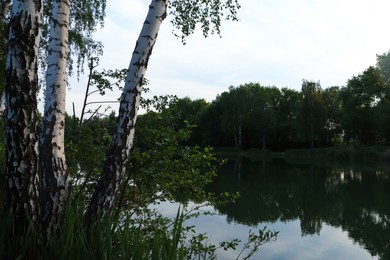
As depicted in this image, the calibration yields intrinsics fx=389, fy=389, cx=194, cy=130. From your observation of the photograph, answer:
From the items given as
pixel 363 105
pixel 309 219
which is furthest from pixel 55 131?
pixel 363 105

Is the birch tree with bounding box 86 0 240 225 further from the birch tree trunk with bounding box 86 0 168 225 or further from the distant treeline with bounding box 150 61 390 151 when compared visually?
the distant treeline with bounding box 150 61 390 151

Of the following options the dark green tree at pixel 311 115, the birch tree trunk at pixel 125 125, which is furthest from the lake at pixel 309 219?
the dark green tree at pixel 311 115

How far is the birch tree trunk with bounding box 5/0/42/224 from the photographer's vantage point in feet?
9.59

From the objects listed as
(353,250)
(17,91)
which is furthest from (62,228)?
(353,250)

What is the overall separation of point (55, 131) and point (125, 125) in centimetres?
62

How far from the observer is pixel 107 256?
2.55 m

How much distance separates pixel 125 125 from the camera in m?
3.63

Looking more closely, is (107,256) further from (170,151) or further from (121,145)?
Answer: (170,151)

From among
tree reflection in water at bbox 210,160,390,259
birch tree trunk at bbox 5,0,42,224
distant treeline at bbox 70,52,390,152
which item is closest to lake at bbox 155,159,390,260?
tree reflection in water at bbox 210,160,390,259

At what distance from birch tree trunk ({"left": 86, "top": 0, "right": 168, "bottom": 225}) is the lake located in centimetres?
474

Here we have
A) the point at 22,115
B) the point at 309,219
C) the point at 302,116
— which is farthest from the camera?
the point at 302,116

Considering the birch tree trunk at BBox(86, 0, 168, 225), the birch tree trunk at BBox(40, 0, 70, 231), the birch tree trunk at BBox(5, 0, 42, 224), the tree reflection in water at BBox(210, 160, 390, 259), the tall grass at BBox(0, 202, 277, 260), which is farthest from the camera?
the tree reflection in water at BBox(210, 160, 390, 259)

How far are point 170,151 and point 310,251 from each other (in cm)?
617

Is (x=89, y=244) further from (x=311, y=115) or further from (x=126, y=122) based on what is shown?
(x=311, y=115)
